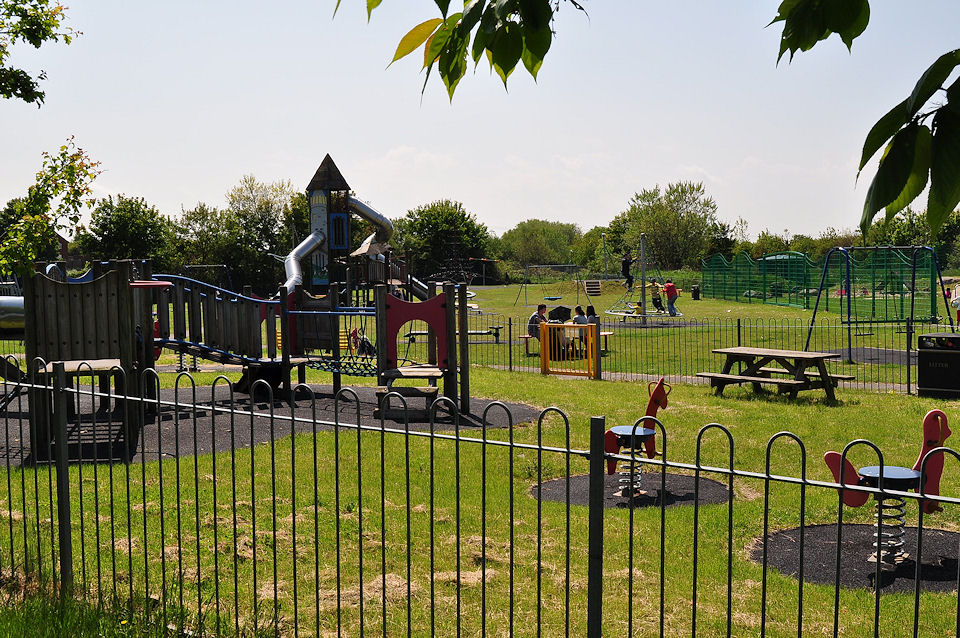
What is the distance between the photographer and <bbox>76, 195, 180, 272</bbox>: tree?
5328 centimetres

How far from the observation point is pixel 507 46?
1.95 meters

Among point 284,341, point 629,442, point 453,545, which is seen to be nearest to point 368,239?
point 284,341

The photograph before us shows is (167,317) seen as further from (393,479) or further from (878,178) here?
(878,178)

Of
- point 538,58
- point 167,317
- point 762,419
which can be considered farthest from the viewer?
point 167,317

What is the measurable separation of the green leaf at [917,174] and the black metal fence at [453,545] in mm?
1982

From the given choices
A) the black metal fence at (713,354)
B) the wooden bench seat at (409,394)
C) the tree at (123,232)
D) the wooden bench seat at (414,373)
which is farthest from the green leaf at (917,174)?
the tree at (123,232)

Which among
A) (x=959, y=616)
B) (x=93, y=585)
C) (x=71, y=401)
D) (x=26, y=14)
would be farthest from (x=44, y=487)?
(x=959, y=616)

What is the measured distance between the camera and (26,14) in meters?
10.6

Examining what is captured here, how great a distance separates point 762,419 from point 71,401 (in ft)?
34.0

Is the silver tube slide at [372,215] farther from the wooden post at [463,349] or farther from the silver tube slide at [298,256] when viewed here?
the wooden post at [463,349]

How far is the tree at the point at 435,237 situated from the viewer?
7600 cm

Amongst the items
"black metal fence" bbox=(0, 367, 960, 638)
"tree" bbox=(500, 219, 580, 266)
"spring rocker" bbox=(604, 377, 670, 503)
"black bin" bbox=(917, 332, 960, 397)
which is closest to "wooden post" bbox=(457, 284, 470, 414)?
"black metal fence" bbox=(0, 367, 960, 638)

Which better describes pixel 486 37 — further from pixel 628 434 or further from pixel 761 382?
pixel 761 382

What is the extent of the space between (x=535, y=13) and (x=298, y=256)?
2325 centimetres
